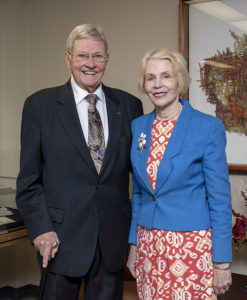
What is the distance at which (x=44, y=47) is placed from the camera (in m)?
3.44

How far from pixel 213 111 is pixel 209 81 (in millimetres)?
184

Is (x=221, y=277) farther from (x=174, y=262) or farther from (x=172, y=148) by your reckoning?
(x=172, y=148)

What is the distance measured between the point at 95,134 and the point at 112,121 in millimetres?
120

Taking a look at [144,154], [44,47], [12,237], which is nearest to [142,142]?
[144,154]

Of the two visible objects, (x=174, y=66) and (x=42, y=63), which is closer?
(x=174, y=66)

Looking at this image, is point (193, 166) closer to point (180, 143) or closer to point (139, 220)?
point (180, 143)

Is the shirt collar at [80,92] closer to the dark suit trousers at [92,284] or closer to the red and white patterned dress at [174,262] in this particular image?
the red and white patterned dress at [174,262]

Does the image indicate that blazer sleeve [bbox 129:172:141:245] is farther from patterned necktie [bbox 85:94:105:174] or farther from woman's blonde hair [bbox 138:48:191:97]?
woman's blonde hair [bbox 138:48:191:97]

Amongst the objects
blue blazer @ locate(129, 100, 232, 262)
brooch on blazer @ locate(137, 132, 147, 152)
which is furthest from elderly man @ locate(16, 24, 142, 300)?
blue blazer @ locate(129, 100, 232, 262)

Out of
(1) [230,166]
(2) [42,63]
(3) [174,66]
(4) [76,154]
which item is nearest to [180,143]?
(3) [174,66]

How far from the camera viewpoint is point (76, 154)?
1.93 m

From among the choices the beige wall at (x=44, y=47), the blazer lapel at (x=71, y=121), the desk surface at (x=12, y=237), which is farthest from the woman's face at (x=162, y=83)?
the desk surface at (x=12, y=237)

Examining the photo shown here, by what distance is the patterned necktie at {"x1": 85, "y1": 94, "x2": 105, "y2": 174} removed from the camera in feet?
6.47

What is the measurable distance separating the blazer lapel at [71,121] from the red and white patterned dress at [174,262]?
29 centimetres
